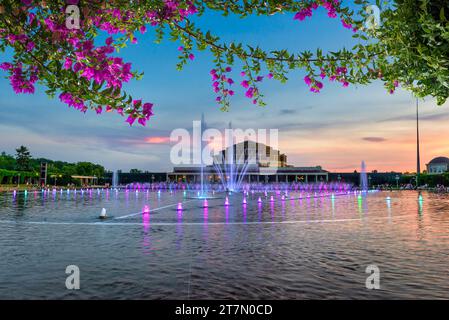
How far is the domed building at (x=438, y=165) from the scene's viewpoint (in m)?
161

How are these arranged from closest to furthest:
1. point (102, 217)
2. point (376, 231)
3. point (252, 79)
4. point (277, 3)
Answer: point (277, 3) → point (252, 79) → point (376, 231) → point (102, 217)

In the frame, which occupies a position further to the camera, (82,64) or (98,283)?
(98,283)

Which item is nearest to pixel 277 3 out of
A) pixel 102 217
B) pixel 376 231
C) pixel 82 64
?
pixel 82 64

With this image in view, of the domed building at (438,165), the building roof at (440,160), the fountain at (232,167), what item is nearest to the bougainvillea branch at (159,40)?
the fountain at (232,167)

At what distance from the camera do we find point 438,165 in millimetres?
165375

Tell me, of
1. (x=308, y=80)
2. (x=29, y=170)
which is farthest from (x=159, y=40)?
(x=29, y=170)

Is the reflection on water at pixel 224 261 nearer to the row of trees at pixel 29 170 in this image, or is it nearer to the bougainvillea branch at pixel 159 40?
the bougainvillea branch at pixel 159 40

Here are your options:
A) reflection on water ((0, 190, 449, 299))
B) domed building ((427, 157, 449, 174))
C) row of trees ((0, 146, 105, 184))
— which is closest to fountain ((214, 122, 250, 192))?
row of trees ((0, 146, 105, 184))

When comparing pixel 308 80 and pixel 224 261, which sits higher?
pixel 308 80

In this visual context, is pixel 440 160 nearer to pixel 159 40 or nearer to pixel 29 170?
pixel 29 170

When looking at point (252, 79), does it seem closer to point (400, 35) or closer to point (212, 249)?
point (400, 35)

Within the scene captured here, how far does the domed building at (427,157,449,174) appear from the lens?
161 m

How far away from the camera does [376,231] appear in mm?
14383

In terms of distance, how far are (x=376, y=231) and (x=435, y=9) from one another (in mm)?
10337
